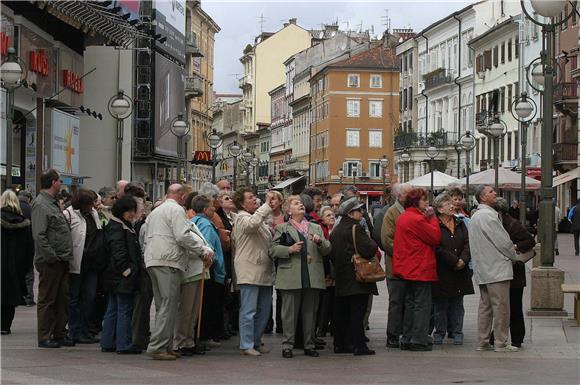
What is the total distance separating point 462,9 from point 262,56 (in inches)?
2630

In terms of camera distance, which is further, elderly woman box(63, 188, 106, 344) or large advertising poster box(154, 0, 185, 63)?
large advertising poster box(154, 0, 185, 63)

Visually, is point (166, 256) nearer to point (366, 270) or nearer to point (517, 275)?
point (366, 270)

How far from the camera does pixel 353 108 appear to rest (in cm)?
12262

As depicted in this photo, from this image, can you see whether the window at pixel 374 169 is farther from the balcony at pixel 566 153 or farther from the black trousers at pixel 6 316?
the black trousers at pixel 6 316

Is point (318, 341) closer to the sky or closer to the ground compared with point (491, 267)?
closer to the ground

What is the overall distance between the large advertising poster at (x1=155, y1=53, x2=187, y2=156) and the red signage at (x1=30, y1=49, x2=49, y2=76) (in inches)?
812

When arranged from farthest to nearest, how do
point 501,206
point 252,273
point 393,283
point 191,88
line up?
point 191,88 → point 393,283 → point 501,206 → point 252,273

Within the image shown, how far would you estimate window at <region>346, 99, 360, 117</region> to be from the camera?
122625 mm

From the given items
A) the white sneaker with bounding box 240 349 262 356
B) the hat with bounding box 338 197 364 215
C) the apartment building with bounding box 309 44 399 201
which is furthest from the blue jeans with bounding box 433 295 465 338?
the apartment building with bounding box 309 44 399 201

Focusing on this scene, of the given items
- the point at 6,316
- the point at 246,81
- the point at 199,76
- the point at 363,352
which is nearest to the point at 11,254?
the point at 6,316

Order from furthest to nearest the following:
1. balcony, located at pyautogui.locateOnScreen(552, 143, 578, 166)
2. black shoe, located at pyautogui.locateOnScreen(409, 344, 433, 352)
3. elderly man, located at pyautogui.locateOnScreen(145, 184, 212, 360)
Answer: balcony, located at pyautogui.locateOnScreen(552, 143, 578, 166)
black shoe, located at pyautogui.locateOnScreen(409, 344, 433, 352)
elderly man, located at pyautogui.locateOnScreen(145, 184, 212, 360)

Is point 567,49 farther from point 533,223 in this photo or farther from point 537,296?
point 537,296

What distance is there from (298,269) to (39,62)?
2593 centimetres

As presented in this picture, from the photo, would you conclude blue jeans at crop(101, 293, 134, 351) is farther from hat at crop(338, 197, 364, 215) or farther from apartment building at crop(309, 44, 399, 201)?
apartment building at crop(309, 44, 399, 201)
